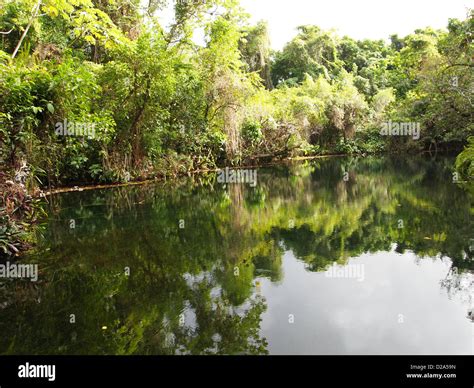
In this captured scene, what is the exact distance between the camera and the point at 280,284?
4.68 m

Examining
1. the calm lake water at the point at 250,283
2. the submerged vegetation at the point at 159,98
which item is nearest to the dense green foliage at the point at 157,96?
the submerged vegetation at the point at 159,98

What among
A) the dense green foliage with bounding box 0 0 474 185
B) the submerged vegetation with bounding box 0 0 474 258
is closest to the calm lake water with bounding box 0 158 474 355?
the submerged vegetation with bounding box 0 0 474 258

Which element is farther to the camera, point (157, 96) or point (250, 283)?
point (157, 96)

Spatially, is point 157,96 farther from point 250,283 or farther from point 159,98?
point 250,283

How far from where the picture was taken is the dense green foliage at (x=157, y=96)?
9.90m

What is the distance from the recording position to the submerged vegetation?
989 cm

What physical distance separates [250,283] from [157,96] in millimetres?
12893

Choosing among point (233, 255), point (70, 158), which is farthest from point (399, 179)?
point (70, 158)

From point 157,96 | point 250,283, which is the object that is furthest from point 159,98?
point 250,283

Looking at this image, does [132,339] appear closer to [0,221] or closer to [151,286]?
[151,286]

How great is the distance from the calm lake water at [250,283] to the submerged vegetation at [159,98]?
198 centimetres

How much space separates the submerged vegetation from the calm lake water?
1.98 meters

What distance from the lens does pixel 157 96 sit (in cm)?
1608

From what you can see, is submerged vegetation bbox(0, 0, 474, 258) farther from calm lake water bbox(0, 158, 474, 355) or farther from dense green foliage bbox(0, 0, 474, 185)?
calm lake water bbox(0, 158, 474, 355)
